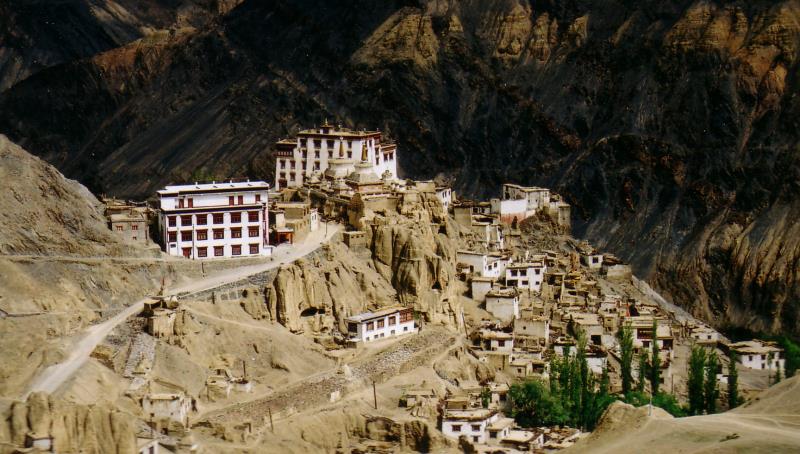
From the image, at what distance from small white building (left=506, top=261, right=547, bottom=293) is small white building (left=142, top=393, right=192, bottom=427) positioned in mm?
35173

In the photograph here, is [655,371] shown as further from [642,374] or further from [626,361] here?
[626,361]

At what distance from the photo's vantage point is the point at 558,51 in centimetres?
16012

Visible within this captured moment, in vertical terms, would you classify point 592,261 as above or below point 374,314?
above

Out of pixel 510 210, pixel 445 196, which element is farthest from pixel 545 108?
pixel 445 196

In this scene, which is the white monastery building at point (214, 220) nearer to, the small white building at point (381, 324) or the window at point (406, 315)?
the small white building at point (381, 324)

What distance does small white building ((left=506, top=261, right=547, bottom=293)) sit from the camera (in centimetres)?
10956

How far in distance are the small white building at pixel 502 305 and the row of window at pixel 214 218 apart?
654 inches

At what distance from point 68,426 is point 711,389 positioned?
3914 cm

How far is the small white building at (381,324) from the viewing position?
3656 inches

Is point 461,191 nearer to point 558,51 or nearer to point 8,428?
point 558,51

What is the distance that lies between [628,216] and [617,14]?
24.9 m


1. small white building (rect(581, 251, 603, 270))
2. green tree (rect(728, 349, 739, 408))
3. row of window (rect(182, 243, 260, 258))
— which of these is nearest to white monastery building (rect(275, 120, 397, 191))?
small white building (rect(581, 251, 603, 270))

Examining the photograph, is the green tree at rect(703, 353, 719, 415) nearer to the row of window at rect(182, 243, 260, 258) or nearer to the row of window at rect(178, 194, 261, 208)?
the row of window at rect(182, 243, 260, 258)

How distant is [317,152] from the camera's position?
11594cm
